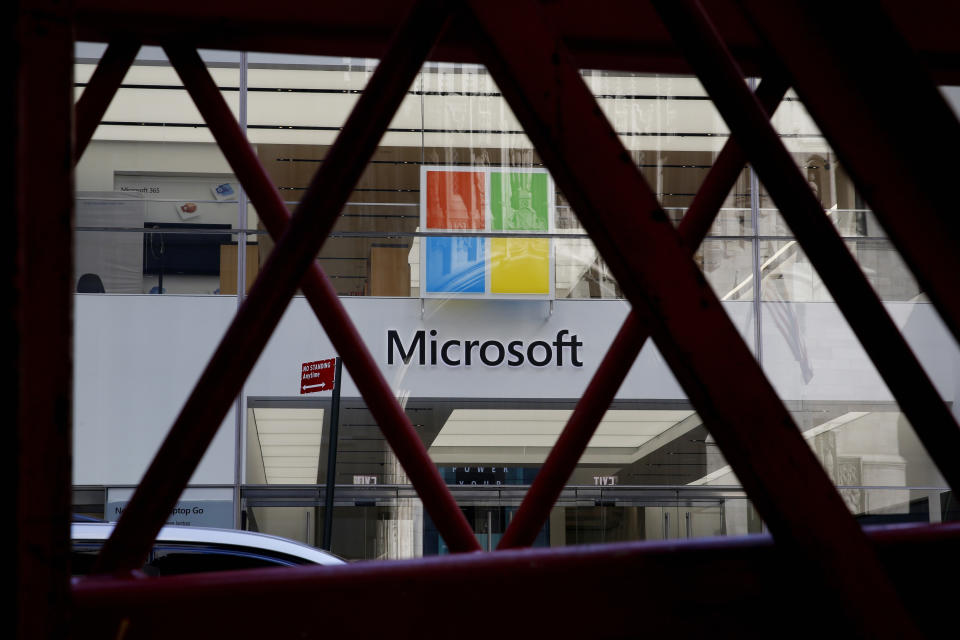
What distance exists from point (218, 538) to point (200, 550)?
10 centimetres

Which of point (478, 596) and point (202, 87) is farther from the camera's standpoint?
point (202, 87)

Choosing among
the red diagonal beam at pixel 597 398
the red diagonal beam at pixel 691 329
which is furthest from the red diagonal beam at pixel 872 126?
the red diagonal beam at pixel 597 398

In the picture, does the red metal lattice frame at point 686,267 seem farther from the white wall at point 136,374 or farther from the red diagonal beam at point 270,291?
the white wall at point 136,374

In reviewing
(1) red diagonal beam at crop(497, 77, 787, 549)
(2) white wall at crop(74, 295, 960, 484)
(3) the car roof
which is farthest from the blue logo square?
(1) red diagonal beam at crop(497, 77, 787, 549)

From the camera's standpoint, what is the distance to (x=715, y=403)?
4.31 feet

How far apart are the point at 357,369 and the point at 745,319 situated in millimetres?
9797

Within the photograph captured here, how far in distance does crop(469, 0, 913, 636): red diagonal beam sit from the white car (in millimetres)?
3122

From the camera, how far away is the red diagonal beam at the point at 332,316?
237 centimetres

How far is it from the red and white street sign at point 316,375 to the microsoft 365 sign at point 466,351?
85 cm

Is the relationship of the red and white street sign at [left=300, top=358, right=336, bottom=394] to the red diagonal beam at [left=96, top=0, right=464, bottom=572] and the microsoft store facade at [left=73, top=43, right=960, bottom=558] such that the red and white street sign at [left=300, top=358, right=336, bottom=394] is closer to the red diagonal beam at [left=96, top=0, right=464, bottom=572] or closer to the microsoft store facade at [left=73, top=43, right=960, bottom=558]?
the microsoft store facade at [left=73, top=43, right=960, bottom=558]

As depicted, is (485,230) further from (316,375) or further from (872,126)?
(872,126)

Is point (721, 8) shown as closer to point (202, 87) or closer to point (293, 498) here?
point (202, 87)

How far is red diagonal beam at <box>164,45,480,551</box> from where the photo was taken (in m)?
2.37

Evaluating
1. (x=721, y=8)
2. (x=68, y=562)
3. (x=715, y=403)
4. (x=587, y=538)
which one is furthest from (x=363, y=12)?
(x=587, y=538)
